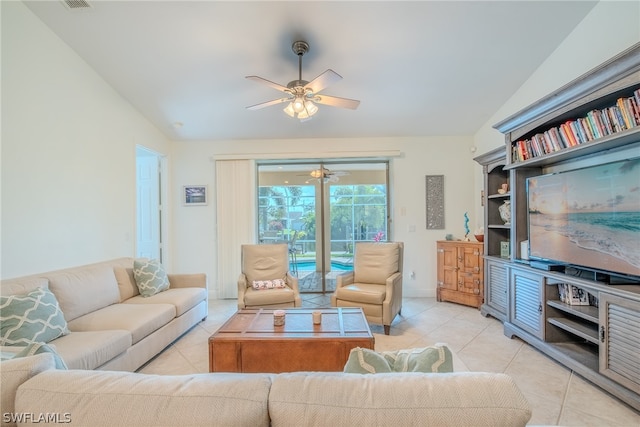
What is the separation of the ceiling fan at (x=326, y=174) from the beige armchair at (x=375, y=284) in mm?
1572

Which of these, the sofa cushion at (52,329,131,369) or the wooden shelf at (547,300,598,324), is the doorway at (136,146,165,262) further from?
the wooden shelf at (547,300,598,324)

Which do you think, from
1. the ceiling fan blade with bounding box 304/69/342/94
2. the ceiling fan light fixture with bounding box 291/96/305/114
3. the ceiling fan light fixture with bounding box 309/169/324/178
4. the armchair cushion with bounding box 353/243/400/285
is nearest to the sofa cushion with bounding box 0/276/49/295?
the ceiling fan light fixture with bounding box 291/96/305/114

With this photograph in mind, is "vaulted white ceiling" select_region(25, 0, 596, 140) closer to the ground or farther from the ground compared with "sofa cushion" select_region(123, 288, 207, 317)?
farther from the ground

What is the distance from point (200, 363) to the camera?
248cm

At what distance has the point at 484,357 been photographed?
2.55 metres

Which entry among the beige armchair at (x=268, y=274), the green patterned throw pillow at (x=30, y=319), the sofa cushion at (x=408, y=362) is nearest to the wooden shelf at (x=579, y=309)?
the sofa cushion at (x=408, y=362)

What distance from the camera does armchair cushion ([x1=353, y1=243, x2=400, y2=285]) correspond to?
3525 millimetres

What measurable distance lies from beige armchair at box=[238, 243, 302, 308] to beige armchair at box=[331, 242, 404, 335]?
1.71ft

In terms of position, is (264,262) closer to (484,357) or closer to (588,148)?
(484,357)

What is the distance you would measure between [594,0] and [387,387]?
340cm

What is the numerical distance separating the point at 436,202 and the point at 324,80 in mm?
3027

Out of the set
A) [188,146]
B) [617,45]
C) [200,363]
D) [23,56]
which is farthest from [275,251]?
[617,45]

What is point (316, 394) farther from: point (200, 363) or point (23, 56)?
point (23, 56)

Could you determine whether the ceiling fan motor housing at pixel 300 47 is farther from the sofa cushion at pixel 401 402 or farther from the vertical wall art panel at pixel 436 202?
the vertical wall art panel at pixel 436 202
